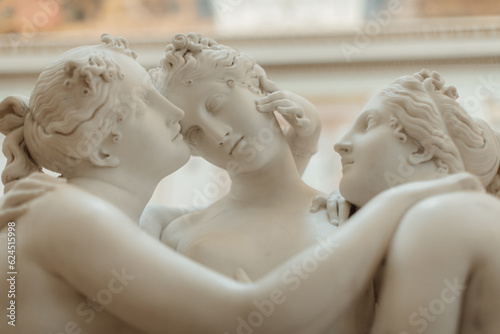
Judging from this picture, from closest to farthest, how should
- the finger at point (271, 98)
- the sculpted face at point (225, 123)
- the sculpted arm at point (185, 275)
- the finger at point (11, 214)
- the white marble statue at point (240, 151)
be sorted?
the sculpted arm at point (185, 275) → the finger at point (11, 214) → the white marble statue at point (240, 151) → the sculpted face at point (225, 123) → the finger at point (271, 98)

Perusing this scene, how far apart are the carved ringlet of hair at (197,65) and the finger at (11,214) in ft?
2.84

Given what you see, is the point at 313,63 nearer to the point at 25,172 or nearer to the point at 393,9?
the point at 393,9

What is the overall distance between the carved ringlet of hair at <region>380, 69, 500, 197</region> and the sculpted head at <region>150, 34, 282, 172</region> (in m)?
0.60

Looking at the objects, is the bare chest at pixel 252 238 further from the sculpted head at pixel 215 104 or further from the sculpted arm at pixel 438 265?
the sculpted arm at pixel 438 265

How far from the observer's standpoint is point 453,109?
107 inches

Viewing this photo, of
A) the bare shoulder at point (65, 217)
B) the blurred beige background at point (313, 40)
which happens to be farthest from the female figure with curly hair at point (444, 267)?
the blurred beige background at point (313, 40)

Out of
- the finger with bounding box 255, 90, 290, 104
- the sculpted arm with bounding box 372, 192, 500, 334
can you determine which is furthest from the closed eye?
the sculpted arm with bounding box 372, 192, 500, 334

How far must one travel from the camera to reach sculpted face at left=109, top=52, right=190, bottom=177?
268 cm

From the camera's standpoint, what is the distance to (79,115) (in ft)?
8.45

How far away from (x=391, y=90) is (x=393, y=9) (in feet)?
22.7

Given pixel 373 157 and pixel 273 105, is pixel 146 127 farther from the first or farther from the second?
pixel 373 157

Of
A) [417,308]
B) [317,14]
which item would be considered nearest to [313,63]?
[317,14]

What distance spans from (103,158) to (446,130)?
4.23 ft

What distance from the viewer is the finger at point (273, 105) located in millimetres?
3066
